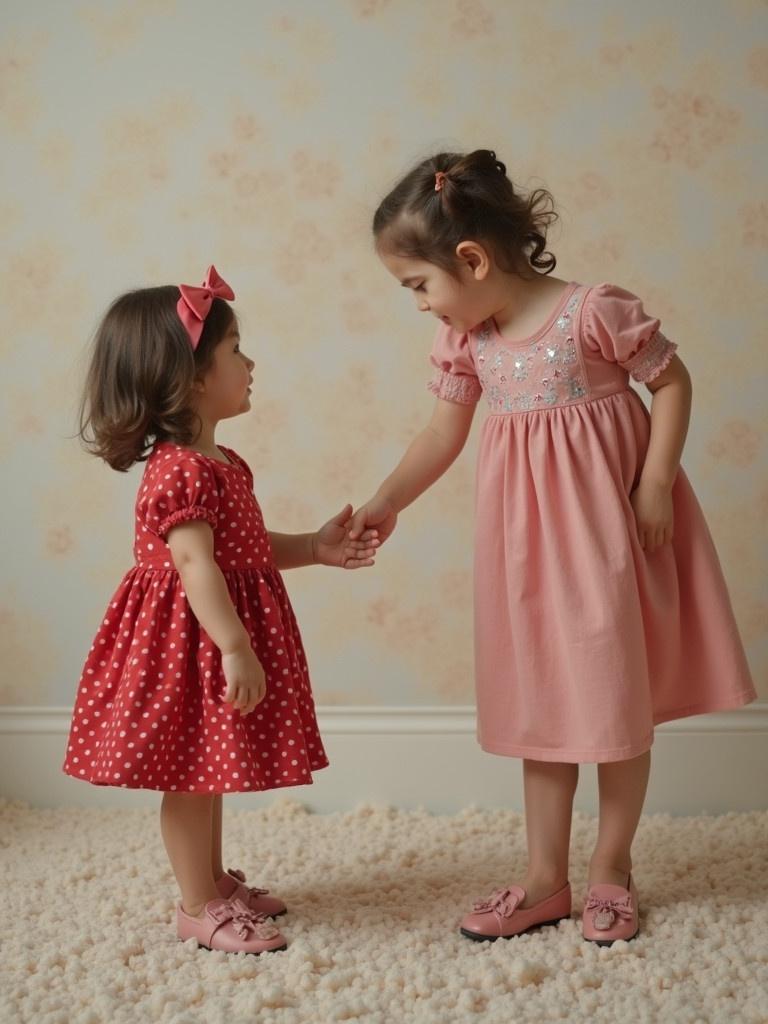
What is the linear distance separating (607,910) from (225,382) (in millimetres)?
830

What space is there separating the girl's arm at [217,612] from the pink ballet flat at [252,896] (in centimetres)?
32

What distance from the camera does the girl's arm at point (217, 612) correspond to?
132 centimetres

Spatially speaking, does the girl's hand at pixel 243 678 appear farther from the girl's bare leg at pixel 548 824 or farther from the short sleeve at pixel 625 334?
the short sleeve at pixel 625 334

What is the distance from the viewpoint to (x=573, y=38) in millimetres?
1896

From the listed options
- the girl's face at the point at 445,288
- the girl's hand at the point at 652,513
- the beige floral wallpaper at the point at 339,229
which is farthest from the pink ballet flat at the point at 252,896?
the girl's face at the point at 445,288

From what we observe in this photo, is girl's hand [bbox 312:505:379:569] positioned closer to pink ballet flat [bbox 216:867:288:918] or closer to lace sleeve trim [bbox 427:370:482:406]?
lace sleeve trim [bbox 427:370:482:406]

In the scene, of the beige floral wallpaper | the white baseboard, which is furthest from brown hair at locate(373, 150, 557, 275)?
the white baseboard

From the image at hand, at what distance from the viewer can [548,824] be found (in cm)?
149

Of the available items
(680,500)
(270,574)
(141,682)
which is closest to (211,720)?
(141,682)

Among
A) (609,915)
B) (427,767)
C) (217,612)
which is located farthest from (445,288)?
(427,767)

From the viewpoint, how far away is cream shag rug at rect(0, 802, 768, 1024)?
4.01 ft

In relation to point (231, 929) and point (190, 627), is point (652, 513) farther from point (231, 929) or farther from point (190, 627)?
point (231, 929)

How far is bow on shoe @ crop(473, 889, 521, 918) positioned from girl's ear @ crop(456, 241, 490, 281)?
80 cm

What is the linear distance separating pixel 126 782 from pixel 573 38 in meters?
1.41
